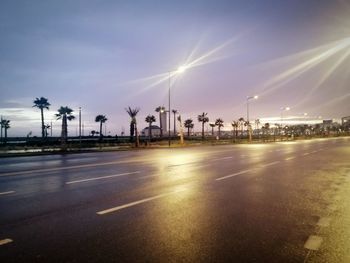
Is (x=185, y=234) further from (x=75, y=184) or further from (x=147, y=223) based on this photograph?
(x=75, y=184)

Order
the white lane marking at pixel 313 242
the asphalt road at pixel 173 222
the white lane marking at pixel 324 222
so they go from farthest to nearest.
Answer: the white lane marking at pixel 324 222 → the white lane marking at pixel 313 242 → the asphalt road at pixel 173 222

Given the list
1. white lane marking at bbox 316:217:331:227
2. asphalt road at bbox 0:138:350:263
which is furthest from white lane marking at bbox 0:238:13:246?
white lane marking at bbox 316:217:331:227

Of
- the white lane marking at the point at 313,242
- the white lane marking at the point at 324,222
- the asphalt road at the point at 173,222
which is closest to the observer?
the asphalt road at the point at 173,222

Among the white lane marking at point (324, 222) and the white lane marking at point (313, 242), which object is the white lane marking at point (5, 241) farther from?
the white lane marking at point (324, 222)

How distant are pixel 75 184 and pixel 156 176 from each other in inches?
136

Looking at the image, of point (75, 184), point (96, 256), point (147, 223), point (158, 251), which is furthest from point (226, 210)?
point (75, 184)

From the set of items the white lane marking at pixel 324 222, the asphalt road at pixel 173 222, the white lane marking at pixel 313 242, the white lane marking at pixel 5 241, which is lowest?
the white lane marking at pixel 324 222

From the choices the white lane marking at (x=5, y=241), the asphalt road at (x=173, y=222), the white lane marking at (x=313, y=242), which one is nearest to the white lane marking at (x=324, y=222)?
the asphalt road at (x=173, y=222)

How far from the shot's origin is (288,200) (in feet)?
29.3

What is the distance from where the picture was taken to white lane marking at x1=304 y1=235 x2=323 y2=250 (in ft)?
17.1

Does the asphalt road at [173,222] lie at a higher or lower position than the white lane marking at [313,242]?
higher

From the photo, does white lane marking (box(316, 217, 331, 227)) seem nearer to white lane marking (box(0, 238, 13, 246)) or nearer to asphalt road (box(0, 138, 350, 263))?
asphalt road (box(0, 138, 350, 263))

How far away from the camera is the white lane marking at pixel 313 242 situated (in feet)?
17.1

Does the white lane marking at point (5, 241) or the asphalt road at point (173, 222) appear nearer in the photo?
the asphalt road at point (173, 222)
